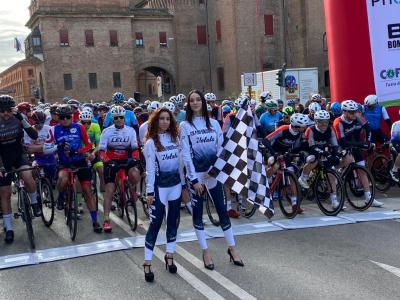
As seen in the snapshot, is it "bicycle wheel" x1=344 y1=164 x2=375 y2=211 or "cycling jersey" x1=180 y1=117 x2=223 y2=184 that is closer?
"cycling jersey" x1=180 y1=117 x2=223 y2=184

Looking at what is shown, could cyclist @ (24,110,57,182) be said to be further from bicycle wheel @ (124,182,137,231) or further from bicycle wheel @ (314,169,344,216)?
bicycle wheel @ (314,169,344,216)

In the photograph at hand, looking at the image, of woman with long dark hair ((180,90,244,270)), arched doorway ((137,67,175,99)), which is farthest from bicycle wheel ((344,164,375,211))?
arched doorway ((137,67,175,99))

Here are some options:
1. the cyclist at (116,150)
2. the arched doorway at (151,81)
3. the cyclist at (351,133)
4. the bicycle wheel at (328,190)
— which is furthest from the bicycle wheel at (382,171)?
the arched doorway at (151,81)

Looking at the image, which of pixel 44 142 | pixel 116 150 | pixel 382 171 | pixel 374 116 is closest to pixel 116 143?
pixel 116 150

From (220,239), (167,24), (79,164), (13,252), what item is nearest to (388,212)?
(220,239)

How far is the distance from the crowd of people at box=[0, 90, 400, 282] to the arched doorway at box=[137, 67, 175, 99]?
4744cm

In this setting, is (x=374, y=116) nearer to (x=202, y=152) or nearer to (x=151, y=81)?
(x=202, y=152)

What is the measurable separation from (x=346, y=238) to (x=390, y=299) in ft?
7.51

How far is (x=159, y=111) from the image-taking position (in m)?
6.00

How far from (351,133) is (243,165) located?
396 centimetres

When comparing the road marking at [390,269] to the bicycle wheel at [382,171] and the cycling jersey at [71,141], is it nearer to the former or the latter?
the cycling jersey at [71,141]

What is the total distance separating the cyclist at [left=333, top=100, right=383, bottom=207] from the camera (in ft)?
30.8

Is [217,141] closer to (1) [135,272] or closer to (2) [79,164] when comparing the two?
(1) [135,272]

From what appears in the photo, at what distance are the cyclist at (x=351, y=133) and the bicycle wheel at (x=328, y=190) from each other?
884 mm
